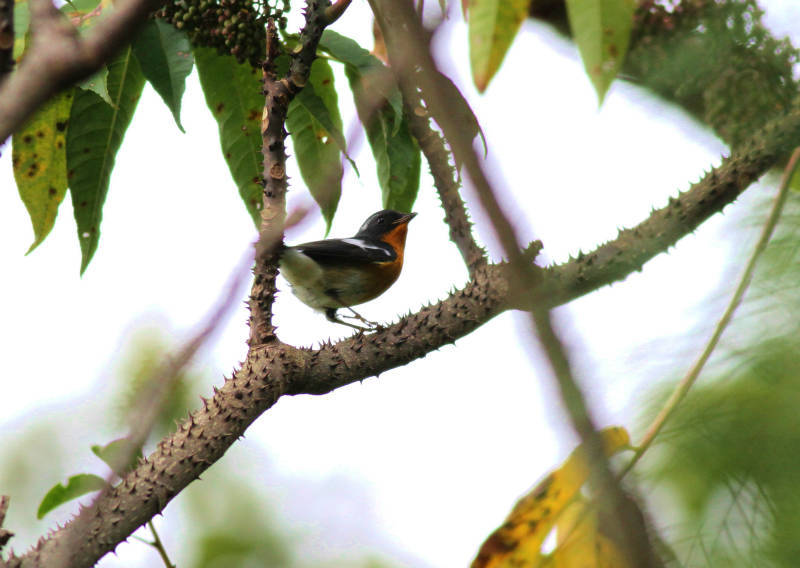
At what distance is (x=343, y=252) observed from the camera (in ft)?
21.2

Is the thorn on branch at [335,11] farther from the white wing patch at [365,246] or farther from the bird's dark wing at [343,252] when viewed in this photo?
the white wing patch at [365,246]

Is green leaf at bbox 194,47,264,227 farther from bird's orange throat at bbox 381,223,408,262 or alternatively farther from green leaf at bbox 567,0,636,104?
bird's orange throat at bbox 381,223,408,262

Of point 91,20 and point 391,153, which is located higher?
point 91,20

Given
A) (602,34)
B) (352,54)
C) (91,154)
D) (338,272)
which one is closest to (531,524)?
(602,34)

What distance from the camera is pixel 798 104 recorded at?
4.38 metres

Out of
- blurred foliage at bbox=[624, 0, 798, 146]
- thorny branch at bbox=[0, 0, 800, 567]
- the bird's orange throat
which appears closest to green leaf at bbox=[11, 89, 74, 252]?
thorny branch at bbox=[0, 0, 800, 567]

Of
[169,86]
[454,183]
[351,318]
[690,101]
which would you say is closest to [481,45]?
[169,86]

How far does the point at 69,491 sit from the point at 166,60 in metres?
1.65

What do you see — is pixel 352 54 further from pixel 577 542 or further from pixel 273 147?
pixel 577 542

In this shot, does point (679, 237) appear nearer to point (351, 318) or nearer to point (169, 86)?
point (169, 86)

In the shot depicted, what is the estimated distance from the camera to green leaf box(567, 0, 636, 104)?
2.25 m

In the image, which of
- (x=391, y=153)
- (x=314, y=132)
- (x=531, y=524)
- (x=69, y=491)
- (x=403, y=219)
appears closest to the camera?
(x=531, y=524)

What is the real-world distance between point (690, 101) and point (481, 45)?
11.2 feet

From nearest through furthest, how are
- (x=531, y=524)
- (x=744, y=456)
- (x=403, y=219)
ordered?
(x=744, y=456), (x=531, y=524), (x=403, y=219)
